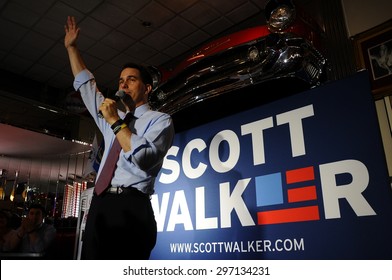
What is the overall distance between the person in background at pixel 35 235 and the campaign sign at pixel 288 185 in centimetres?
172

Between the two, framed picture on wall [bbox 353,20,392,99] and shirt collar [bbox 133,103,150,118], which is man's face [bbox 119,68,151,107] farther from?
framed picture on wall [bbox 353,20,392,99]

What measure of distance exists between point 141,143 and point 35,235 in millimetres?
2825

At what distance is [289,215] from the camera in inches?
57.1

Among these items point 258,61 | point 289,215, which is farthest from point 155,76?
point 289,215

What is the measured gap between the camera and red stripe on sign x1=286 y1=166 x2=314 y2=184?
144 centimetres

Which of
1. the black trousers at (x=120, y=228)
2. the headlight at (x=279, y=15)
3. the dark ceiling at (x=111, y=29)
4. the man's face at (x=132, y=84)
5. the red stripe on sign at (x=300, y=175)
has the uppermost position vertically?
the dark ceiling at (x=111, y=29)

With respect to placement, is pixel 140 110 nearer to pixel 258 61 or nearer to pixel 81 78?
pixel 81 78

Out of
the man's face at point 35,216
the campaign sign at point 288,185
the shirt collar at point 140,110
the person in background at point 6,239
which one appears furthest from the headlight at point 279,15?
the person in background at point 6,239

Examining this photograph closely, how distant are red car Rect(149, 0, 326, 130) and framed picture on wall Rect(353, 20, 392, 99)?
0.80 m

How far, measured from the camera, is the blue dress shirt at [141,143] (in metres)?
0.97

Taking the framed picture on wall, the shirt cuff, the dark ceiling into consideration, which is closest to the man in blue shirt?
the shirt cuff

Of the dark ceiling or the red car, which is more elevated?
the dark ceiling

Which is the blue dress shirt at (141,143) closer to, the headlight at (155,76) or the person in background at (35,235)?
A: the headlight at (155,76)

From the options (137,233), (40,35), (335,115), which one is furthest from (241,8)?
(137,233)
